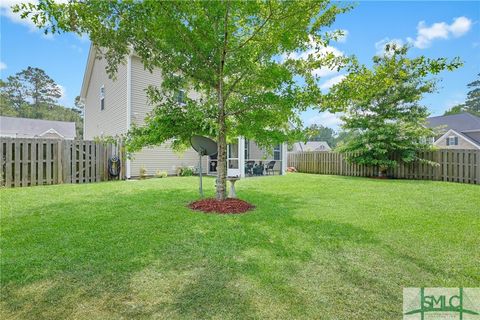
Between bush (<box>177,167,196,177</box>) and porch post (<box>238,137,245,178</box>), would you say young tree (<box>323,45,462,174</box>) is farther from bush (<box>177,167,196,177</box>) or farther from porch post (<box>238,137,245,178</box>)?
bush (<box>177,167,196,177</box>)

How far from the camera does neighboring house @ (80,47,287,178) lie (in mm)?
12109

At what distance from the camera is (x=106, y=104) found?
48.0 ft

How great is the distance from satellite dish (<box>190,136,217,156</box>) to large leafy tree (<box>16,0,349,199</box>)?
0.28 metres

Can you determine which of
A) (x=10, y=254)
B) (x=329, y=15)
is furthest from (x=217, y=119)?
(x=10, y=254)

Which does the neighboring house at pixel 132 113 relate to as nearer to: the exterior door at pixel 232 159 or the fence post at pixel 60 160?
the exterior door at pixel 232 159

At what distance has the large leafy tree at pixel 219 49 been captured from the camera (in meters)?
4.70

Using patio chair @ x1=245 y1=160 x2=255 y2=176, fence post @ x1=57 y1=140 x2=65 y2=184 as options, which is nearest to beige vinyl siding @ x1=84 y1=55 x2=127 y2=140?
fence post @ x1=57 y1=140 x2=65 y2=184

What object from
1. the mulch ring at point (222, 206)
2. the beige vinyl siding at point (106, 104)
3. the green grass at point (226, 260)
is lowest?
the green grass at point (226, 260)

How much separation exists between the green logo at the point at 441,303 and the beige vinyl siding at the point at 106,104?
1139cm

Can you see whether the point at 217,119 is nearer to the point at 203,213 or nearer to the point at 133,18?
the point at 203,213

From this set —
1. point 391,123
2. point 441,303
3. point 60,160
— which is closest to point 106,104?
point 60,160

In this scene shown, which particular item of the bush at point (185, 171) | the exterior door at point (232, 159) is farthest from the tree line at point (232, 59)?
the bush at point (185, 171)

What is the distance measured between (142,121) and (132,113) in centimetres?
67

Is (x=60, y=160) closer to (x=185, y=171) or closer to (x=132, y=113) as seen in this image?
(x=132, y=113)
